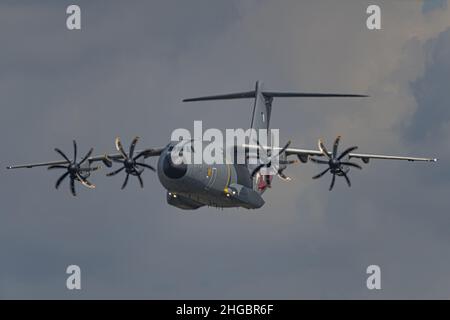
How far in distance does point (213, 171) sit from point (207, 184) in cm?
109

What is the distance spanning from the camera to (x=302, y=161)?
91000 mm

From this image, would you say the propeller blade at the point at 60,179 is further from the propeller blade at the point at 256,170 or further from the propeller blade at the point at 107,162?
the propeller blade at the point at 256,170

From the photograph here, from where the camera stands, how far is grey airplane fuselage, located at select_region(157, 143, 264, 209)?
81.2 m

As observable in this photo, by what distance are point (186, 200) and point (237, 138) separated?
5535 millimetres

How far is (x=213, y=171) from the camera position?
3314 inches

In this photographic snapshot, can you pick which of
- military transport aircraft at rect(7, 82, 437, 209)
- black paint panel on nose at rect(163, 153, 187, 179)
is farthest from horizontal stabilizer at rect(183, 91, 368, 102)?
black paint panel on nose at rect(163, 153, 187, 179)

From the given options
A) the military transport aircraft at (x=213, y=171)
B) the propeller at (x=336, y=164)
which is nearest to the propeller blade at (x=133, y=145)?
the military transport aircraft at (x=213, y=171)

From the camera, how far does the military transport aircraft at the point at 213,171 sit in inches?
3219

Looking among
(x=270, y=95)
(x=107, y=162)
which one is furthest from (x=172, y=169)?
(x=270, y=95)

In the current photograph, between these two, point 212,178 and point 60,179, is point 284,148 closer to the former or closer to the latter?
point 212,178

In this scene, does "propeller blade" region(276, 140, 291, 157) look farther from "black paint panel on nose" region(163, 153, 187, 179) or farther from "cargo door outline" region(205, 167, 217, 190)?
"black paint panel on nose" region(163, 153, 187, 179)
